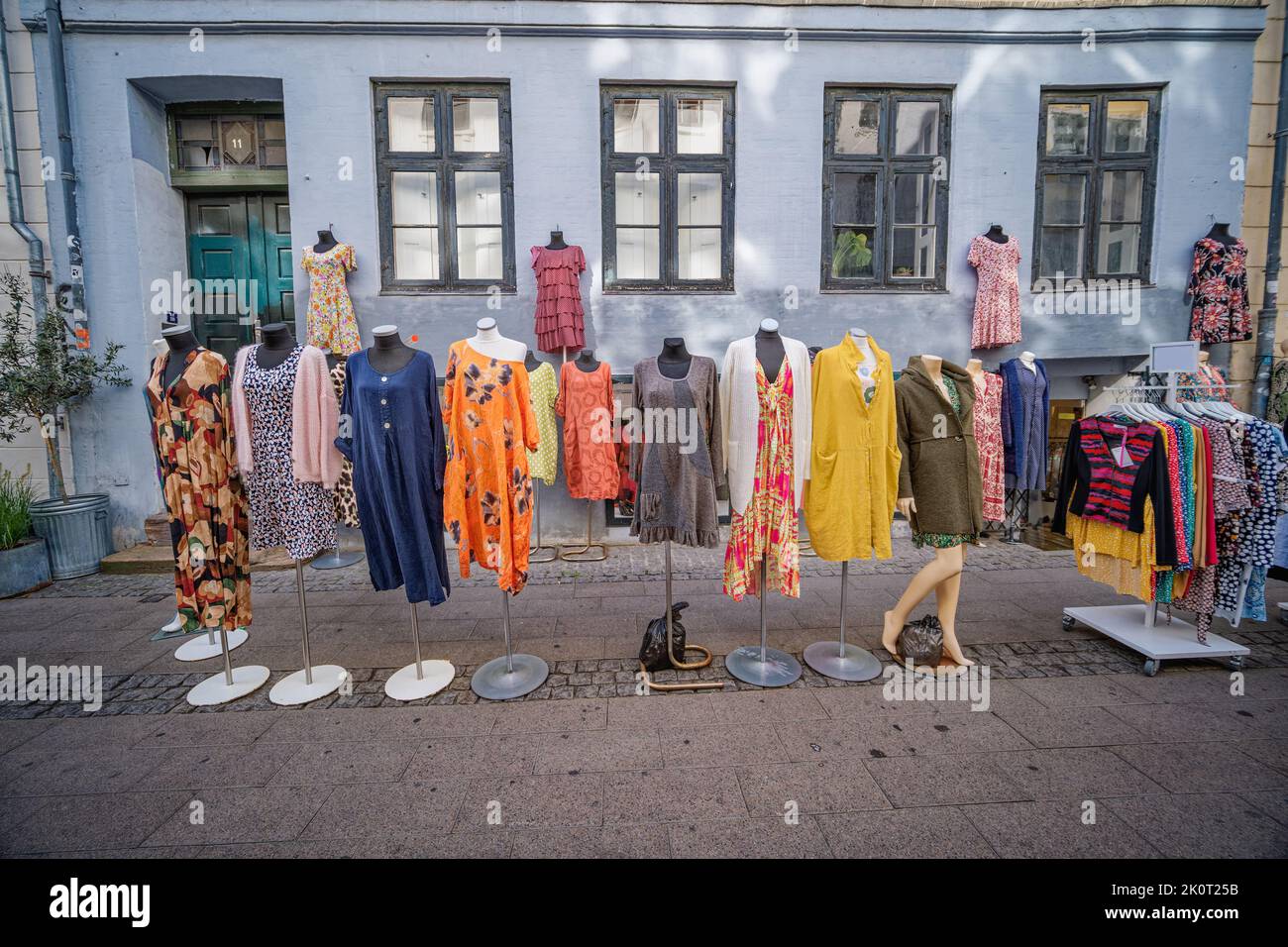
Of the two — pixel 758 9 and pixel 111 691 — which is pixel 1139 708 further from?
pixel 758 9

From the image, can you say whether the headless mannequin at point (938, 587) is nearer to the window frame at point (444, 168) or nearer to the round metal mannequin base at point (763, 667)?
the round metal mannequin base at point (763, 667)

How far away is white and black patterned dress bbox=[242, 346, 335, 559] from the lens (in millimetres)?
3301

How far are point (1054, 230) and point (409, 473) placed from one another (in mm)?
7355

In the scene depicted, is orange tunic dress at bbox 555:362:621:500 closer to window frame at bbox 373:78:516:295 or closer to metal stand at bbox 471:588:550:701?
window frame at bbox 373:78:516:295

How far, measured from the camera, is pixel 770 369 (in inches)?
131

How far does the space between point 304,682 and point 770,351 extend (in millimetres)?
3352

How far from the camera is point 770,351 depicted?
336cm

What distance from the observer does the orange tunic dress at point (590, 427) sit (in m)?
5.85

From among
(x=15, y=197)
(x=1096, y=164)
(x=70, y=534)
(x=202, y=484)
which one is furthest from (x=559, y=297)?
(x=1096, y=164)

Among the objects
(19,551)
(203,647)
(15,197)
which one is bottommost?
(203,647)

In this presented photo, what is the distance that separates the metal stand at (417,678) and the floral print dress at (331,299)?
370cm

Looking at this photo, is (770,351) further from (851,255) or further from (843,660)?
(851,255)

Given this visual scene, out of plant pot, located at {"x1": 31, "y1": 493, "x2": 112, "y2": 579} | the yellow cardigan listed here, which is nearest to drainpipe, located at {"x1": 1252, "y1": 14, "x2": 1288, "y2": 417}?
the yellow cardigan
